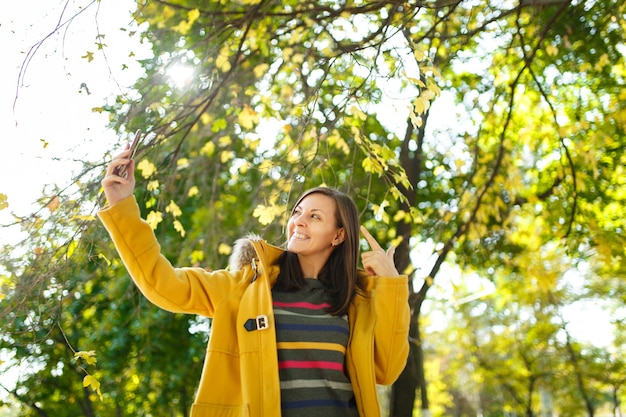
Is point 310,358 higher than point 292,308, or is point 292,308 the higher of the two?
point 292,308

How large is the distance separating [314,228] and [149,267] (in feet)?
2.29

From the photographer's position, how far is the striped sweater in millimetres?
2098

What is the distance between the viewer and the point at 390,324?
92.0 inches

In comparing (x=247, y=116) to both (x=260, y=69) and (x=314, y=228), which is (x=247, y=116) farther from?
(x=314, y=228)

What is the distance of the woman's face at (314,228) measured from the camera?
245cm

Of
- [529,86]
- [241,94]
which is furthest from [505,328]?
[241,94]

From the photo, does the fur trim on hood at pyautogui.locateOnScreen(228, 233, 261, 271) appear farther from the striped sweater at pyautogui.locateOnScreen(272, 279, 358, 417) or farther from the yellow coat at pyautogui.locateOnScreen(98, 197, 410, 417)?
the striped sweater at pyautogui.locateOnScreen(272, 279, 358, 417)

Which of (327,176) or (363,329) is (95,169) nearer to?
(363,329)

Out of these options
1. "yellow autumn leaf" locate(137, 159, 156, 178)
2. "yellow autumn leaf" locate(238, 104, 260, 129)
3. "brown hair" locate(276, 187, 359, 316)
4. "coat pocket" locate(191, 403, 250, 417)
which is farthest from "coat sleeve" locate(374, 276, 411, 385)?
"yellow autumn leaf" locate(238, 104, 260, 129)

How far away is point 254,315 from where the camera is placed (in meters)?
2.13

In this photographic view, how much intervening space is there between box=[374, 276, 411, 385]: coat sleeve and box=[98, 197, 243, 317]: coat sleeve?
22.9 inches

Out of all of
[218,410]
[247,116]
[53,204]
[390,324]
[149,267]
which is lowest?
[218,410]

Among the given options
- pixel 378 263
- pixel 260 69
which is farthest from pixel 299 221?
pixel 260 69

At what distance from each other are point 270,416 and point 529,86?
16.4 feet
